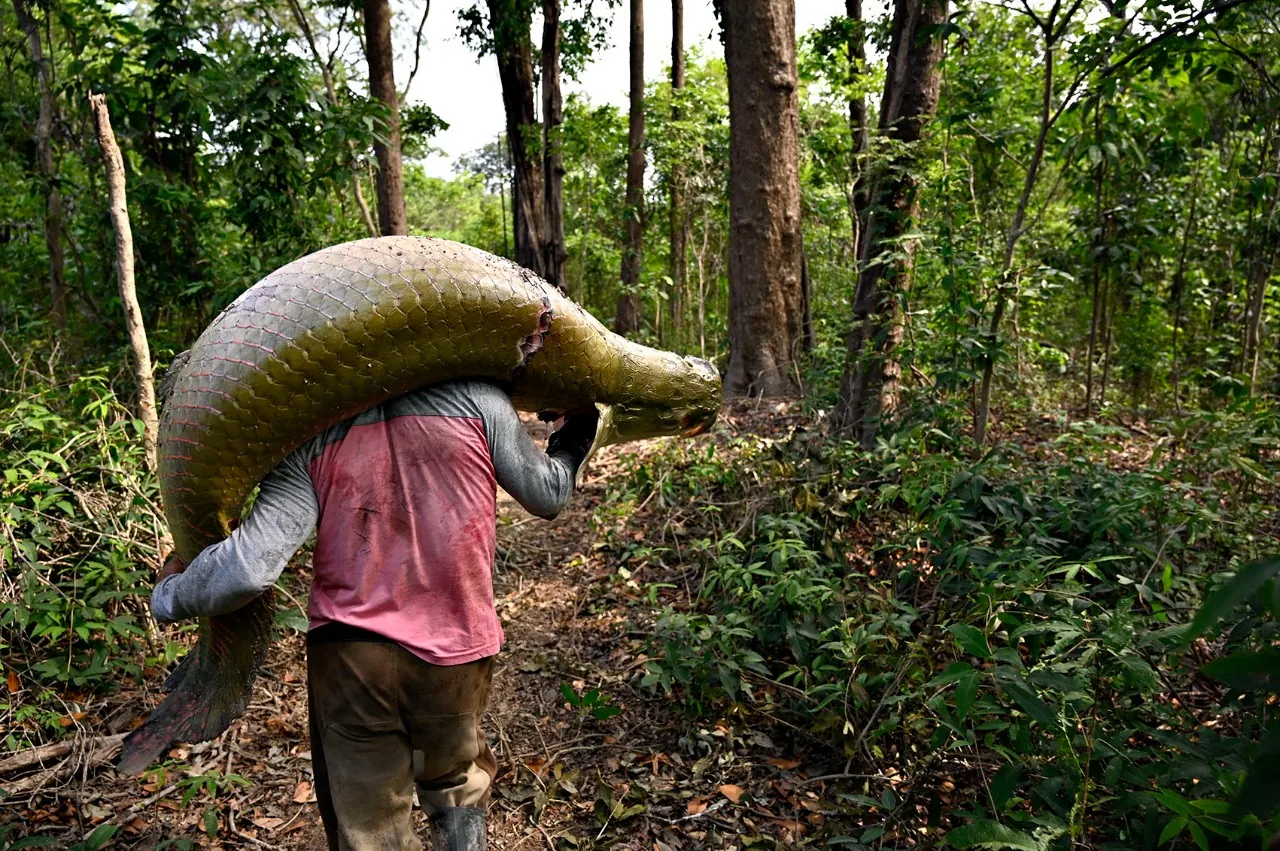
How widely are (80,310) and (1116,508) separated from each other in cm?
682

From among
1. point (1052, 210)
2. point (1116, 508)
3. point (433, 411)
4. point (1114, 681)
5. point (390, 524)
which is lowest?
point (1114, 681)

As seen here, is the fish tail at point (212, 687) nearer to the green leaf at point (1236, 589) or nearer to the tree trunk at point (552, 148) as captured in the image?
the green leaf at point (1236, 589)

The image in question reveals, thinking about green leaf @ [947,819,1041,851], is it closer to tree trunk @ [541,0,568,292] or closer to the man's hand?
the man's hand

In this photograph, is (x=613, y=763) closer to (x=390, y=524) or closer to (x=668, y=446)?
(x=390, y=524)

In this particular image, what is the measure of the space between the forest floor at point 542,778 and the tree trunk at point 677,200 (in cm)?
679

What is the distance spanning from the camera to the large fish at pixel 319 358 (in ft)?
5.36

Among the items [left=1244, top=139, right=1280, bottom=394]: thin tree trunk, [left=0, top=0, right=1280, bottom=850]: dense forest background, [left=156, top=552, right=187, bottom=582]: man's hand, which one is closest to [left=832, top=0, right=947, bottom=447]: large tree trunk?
[left=0, top=0, right=1280, bottom=850]: dense forest background

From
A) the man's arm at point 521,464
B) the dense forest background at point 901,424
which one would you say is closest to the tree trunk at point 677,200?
the dense forest background at point 901,424

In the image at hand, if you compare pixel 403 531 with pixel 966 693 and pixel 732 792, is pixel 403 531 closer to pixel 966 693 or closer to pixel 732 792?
pixel 966 693

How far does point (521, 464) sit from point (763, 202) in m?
5.01

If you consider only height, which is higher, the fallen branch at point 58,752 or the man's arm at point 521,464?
the man's arm at point 521,464

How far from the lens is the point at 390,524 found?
172cm

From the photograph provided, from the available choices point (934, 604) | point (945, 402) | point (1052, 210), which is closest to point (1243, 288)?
point (1052, 210)

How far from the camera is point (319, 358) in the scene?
1634mm
